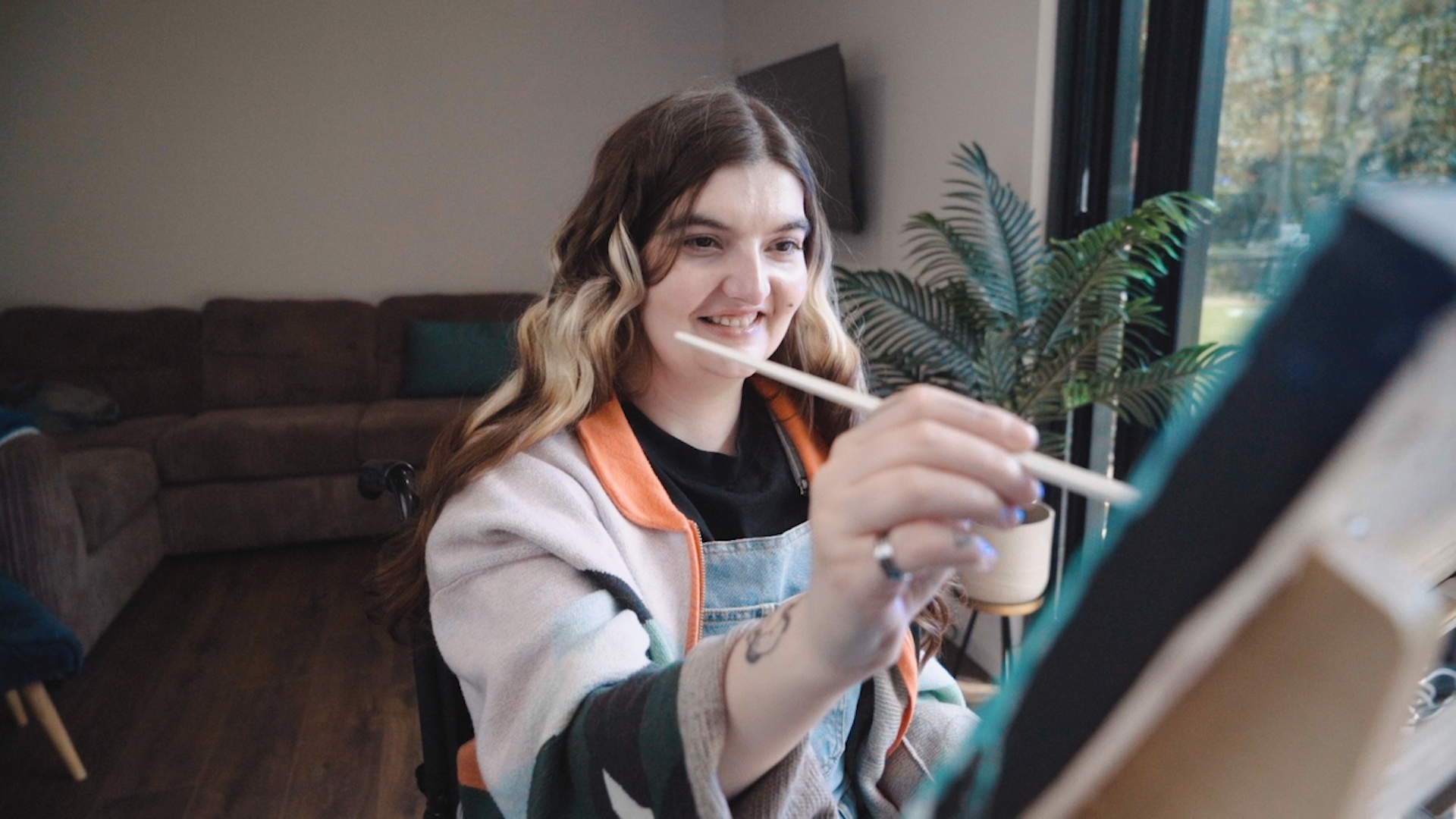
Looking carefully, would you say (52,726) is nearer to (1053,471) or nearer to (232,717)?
(232,717)

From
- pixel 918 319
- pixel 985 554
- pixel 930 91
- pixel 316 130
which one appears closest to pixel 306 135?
pixel 316 130

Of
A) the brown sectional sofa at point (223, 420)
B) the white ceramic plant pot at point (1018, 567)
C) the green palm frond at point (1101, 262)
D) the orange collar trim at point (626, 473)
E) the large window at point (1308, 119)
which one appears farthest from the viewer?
the brown sectional sofa at point (223, 420)

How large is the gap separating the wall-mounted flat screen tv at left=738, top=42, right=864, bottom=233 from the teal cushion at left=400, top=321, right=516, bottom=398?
69.9 inches

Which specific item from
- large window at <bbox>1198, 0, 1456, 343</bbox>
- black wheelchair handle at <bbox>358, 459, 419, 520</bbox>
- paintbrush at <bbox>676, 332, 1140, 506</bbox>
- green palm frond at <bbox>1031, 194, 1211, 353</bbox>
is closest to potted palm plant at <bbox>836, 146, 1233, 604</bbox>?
green palm frond at <bbox>1031, 194, 1211, 353</bbox>

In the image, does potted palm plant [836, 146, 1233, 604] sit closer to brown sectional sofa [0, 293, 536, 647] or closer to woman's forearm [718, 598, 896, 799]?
woman's forearm [718, 598, 896, 799]

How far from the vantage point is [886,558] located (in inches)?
16.1

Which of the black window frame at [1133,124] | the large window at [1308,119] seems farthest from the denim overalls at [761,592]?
the black window frame at [1133,124]

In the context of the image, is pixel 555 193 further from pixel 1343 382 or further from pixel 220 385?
pixel 1343 382

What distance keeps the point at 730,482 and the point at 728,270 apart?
0.26 metres

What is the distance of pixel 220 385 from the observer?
3916mm

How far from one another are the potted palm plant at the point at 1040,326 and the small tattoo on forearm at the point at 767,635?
1.16m

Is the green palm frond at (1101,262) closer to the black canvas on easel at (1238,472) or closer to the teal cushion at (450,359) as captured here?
the black canvas on easel at (1238,472)

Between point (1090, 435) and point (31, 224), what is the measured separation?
4762 millimetres

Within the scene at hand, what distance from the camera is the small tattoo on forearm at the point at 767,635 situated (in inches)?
19.7
